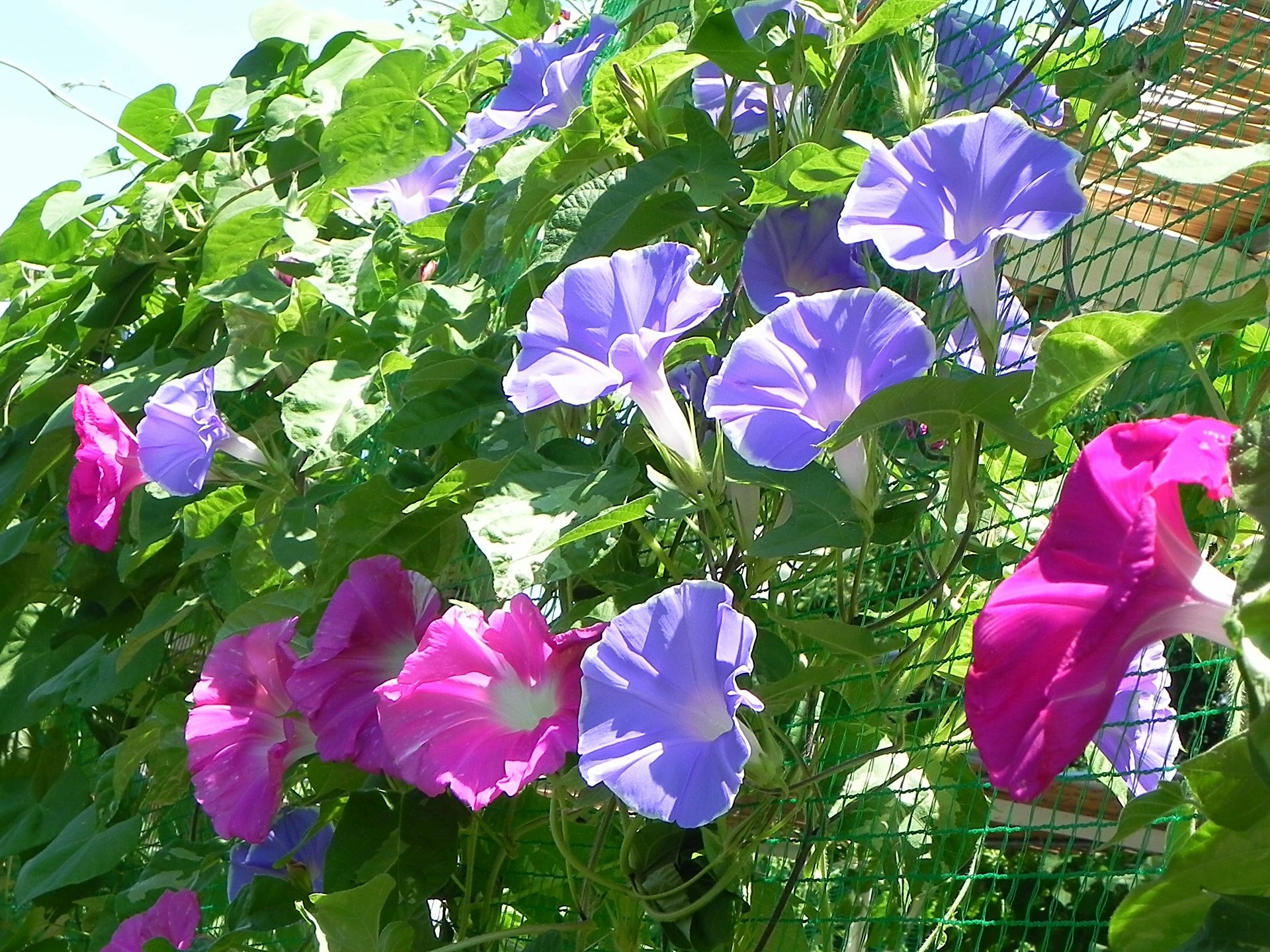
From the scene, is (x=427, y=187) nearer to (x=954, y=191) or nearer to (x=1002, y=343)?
(x=1002, y=343)

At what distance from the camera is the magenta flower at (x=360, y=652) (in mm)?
911

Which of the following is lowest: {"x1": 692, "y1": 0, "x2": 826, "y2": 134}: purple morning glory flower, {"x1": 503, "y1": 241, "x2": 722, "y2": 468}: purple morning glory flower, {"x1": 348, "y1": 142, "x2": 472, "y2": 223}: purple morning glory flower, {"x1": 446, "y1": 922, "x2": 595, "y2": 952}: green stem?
{"x1": 446, "y1": 922, "x2": 595, "y2": 952}: green stem

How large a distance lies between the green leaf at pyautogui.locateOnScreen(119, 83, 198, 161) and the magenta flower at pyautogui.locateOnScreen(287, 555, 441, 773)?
1075mm

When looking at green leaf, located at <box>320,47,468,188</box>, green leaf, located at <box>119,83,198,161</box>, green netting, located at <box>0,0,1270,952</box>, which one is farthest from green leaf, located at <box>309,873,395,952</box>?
green leaf, located at <box>119,83,198,161</box>

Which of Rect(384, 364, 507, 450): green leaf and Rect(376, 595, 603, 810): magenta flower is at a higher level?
Rect(384, 364, 507, 450): green leaf

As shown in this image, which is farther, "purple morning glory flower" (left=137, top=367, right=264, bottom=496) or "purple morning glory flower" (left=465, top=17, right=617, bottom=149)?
"purple morning glory flower" (left=137, top=367, right=264, bottom=496)

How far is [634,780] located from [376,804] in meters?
0.45

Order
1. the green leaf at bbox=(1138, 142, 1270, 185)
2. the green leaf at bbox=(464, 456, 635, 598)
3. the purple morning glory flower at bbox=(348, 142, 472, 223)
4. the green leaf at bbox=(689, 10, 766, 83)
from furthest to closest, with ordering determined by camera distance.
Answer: the purple morning glory flower at bbox=(348, 142, 472, 223) < the green leaf at bbox=(689, 10, 766, 83) < the green leaf at bbox=(464, 456, 635, 598) < the green leaf at bbox=(1138, 142, 1270, 185)

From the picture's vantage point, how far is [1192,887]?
0.53 meters

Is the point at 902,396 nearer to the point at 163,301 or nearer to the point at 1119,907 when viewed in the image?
the point at 1119,907

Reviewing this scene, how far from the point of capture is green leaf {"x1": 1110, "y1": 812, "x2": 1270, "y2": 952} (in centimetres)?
52

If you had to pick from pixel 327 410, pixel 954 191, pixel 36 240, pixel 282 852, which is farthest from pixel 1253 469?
pixel 36 240

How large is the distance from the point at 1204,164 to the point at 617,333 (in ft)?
1.03

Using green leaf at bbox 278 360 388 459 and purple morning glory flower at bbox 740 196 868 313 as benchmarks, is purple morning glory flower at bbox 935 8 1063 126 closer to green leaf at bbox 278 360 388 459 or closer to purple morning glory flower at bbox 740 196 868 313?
purple morning glory flower at bbox 740 196 868 313
